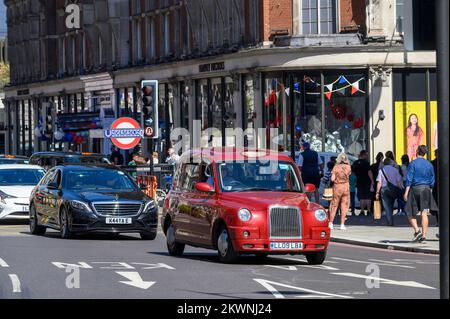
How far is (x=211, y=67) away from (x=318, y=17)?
18.9 feet

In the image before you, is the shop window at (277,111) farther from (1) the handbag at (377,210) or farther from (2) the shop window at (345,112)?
(1) the handbag at (377,210)

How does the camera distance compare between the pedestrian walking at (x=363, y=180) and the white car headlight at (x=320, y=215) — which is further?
the pedestrian walking at (x=363, y=180)

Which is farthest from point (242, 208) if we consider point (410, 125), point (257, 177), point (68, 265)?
point (410, 125)

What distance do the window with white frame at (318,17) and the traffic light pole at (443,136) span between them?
1485 inches

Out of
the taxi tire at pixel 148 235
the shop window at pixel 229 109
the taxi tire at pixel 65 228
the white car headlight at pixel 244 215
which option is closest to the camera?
the white car headlight at pixel 244 215

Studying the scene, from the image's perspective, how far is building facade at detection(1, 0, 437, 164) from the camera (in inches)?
1864

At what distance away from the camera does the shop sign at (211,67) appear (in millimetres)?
51875

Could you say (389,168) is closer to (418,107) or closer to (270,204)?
(270,204)

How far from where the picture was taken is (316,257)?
22078 mm

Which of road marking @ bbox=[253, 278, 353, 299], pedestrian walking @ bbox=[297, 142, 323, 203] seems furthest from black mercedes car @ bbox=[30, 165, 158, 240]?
road marking @ bbox=[253, 278, 353, 299]

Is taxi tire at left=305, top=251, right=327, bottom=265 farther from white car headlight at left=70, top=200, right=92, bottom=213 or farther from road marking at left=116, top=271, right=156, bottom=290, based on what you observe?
white car headlight at left=70, top=200, right=92, bottom=213

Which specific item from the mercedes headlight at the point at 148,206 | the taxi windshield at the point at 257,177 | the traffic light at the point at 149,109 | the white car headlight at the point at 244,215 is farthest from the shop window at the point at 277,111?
the white car headlight at the point at 244,215

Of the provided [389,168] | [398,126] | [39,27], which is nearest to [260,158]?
[389,168]

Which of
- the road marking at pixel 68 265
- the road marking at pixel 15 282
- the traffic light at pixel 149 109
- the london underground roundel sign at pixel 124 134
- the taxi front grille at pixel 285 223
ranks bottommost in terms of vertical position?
the road marking at pixel 68 265
